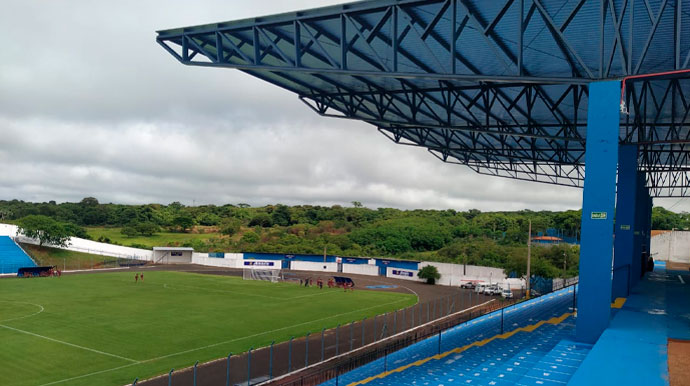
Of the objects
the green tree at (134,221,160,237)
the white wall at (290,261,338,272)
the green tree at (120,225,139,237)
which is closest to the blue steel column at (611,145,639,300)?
the white wall at (290,261,338,272)

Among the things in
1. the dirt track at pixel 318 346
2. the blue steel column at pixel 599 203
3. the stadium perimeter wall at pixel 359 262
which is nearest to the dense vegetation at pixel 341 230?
Result: the stadium perimeter wall at pixel 359 262

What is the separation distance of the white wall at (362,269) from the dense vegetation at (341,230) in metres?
10.7

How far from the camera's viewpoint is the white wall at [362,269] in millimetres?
78375

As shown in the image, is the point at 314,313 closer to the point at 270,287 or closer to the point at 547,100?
the point at 270,287

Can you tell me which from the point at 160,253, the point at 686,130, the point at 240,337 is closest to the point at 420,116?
the point at 686,130

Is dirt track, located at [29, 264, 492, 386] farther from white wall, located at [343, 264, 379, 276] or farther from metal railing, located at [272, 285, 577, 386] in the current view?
white wall, located at [343, 264, 379, 276]

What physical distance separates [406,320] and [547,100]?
20.3m

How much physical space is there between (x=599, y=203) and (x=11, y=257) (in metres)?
80.4

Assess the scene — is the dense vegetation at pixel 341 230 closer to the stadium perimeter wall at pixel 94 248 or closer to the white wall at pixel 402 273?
the stadium perimeter wall at pixel 94 248

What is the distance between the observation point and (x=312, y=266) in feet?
275

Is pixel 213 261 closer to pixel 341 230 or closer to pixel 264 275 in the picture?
pixel 264 275

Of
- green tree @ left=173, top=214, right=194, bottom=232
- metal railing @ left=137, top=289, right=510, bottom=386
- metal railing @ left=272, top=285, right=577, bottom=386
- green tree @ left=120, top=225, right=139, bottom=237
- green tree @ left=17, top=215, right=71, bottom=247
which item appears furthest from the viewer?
green tree @ left=173, top=214, right=194, bottom=232

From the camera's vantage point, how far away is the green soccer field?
75.8 ft

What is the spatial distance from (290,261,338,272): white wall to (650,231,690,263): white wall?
1882 inches
